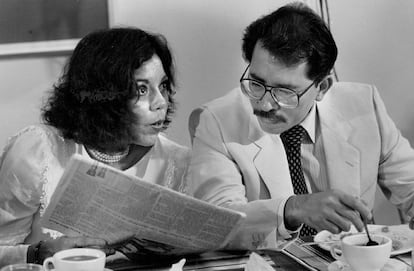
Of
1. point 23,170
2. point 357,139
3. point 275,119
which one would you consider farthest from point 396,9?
point 23,170

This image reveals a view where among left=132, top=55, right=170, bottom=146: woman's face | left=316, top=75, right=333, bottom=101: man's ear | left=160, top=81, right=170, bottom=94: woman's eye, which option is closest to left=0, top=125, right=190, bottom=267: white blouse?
left=132, top=55, right=170, bottom=146: woman's face

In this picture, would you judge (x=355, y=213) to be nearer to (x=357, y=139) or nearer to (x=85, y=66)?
(x=357, y=139)

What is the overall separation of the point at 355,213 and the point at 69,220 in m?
0.63

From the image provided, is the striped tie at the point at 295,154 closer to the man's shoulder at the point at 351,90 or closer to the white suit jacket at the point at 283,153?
the white suit jacket at the point at 283,153

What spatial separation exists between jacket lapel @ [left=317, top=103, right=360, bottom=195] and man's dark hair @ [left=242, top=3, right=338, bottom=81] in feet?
0.63

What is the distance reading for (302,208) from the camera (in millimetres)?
1639

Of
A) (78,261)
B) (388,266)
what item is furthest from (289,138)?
(78,261)

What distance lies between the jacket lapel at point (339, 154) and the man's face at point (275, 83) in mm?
176

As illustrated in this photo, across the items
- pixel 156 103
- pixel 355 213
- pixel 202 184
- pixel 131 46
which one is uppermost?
pixel 131 46

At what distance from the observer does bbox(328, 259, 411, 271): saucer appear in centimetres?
134

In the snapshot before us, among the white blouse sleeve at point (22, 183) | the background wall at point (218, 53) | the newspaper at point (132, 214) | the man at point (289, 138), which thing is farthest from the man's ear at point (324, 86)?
the white blouse sleeve at point (22, 183)

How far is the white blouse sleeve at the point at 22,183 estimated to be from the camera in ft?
5.69

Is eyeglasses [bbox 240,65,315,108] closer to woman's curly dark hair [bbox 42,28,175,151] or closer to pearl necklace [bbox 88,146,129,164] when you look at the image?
woman's curly dark hair [bbox 42,28,175,151]

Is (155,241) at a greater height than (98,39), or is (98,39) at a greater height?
(98,39)
